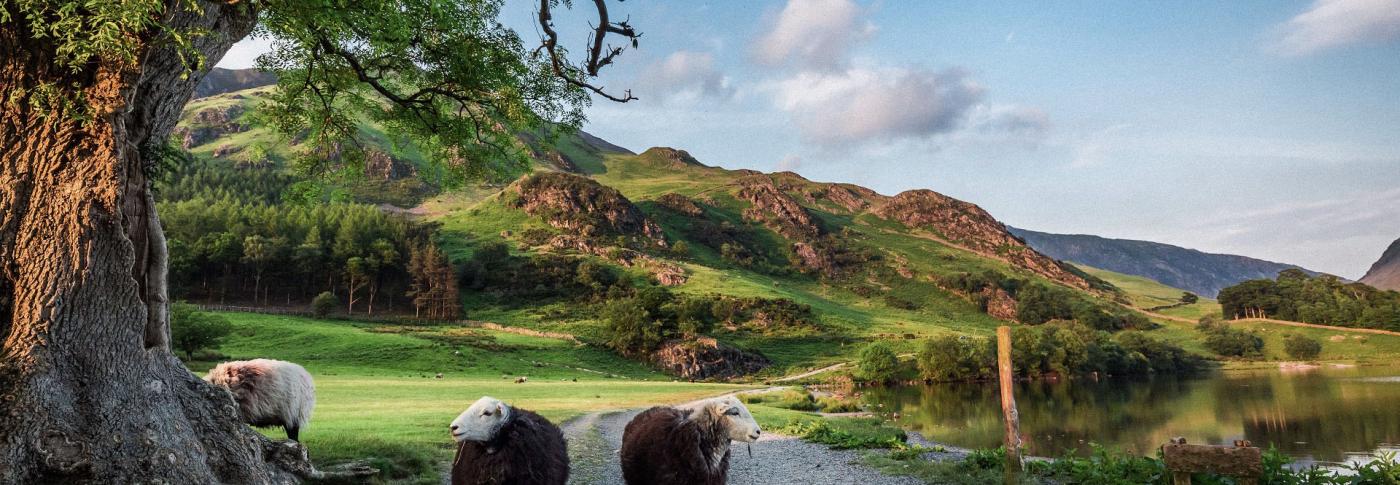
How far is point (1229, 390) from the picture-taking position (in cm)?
6141

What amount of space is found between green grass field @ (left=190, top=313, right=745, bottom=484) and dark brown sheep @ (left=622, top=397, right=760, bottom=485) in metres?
4.60

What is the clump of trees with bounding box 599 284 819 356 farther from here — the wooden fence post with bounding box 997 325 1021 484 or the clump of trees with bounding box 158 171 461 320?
the wooden fence post with bounding box 997 325 1021 484

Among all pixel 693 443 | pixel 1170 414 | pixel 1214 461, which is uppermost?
pixel 693 443

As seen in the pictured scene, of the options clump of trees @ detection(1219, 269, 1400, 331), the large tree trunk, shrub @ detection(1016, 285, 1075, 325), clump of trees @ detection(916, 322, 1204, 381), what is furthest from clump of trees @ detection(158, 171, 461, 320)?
clump of trees @ detection(1219, 269, 1400, 331)

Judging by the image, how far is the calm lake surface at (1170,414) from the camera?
99.4 ft

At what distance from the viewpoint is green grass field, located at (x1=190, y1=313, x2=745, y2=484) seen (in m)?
14.4

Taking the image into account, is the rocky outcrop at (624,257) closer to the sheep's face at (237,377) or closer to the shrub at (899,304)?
the shrub at (899,304)

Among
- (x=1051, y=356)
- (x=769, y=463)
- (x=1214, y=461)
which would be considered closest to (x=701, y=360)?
(x=1051, y=356)

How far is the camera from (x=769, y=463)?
16.6 m

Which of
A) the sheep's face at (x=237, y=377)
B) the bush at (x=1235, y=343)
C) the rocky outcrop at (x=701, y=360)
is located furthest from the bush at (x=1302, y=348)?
the sheep's face at (x=237, y=377)

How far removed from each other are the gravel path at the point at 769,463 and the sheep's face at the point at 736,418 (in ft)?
17.2

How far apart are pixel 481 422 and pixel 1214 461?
1041cm

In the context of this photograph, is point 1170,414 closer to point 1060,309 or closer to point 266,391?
point 266,391

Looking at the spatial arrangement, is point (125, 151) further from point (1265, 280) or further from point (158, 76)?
point (1265, 280)
